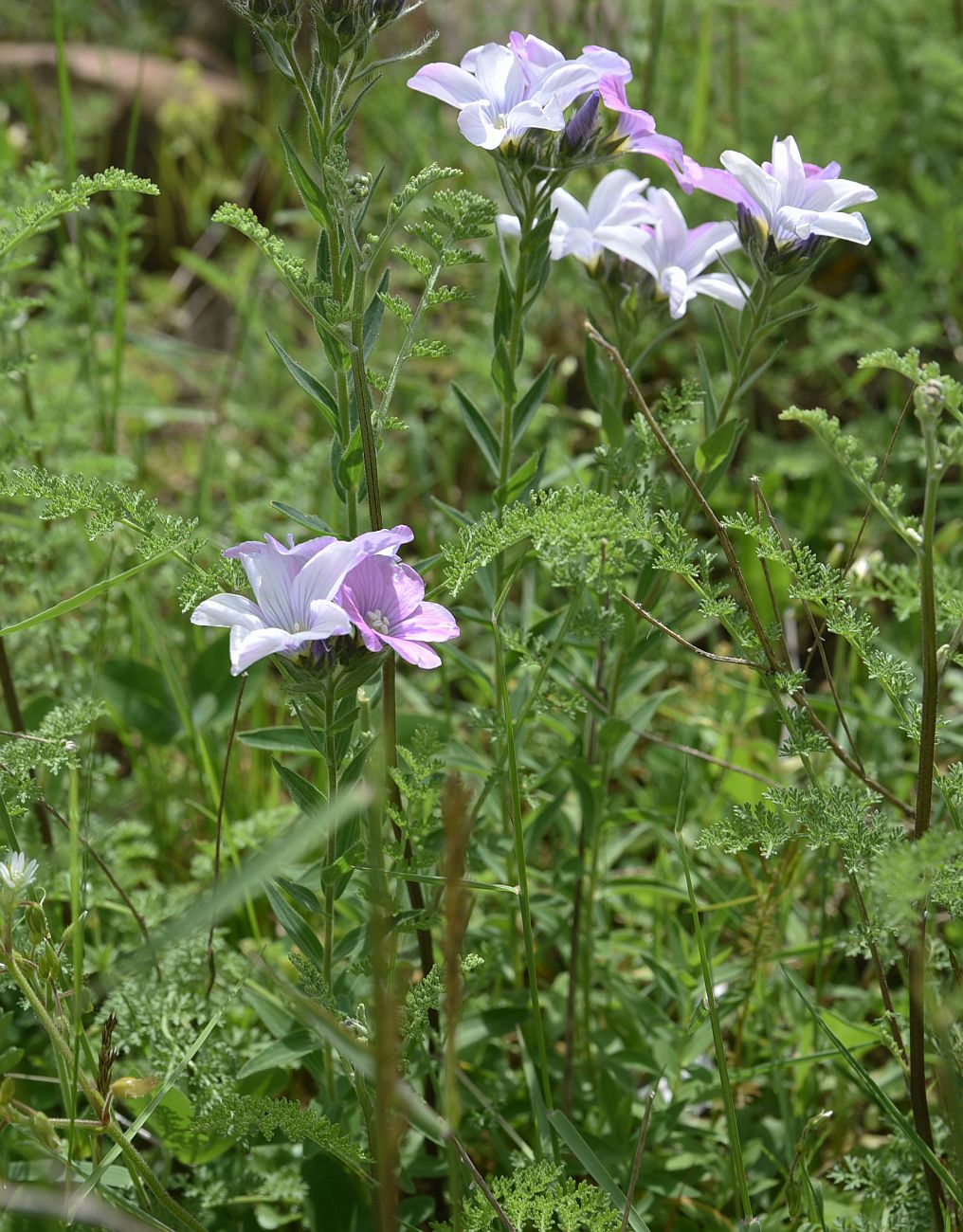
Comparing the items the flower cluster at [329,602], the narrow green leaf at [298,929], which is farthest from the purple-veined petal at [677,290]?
the narrow green leaf at [298,929]

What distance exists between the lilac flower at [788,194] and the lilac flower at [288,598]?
599 millimetres

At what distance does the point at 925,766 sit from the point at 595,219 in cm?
92

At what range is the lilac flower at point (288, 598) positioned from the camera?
112 cm

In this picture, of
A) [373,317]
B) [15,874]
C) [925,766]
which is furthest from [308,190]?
[925,766]

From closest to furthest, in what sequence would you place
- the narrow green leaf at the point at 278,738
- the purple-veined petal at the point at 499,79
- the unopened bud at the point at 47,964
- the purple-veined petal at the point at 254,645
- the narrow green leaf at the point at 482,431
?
the purple-veined petal at the point at 254,645
the unopened bud at the point at 47,964
the purple-veined petal at the point at 499,79
the narrow green leaf at the point at 278,738
the narrow green leaf at the point at 482,431

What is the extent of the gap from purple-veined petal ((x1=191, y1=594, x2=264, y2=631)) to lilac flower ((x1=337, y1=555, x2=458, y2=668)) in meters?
0.10

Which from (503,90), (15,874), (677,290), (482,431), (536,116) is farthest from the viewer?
(482,431)

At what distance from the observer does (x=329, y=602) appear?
115 centimetres

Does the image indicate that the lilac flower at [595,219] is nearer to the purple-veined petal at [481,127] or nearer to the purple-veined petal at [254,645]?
the purple-veined petal at [481,127]

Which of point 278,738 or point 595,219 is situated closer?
point 278,738

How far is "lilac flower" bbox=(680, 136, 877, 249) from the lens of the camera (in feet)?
4.49

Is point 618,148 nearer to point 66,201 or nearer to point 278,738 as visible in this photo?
point 66,201

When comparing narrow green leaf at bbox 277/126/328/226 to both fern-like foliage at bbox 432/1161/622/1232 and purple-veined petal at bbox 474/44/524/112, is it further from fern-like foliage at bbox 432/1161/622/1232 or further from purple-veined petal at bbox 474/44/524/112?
fern-like foliage at bbox 432/1161/622/1232

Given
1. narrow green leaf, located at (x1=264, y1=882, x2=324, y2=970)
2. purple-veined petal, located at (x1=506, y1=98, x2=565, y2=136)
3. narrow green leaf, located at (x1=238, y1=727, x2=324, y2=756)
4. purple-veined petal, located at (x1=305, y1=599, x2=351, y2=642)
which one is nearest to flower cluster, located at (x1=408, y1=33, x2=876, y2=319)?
purple-veined petal, located at (x1=506, y1=98, x2=565, y2=136)
